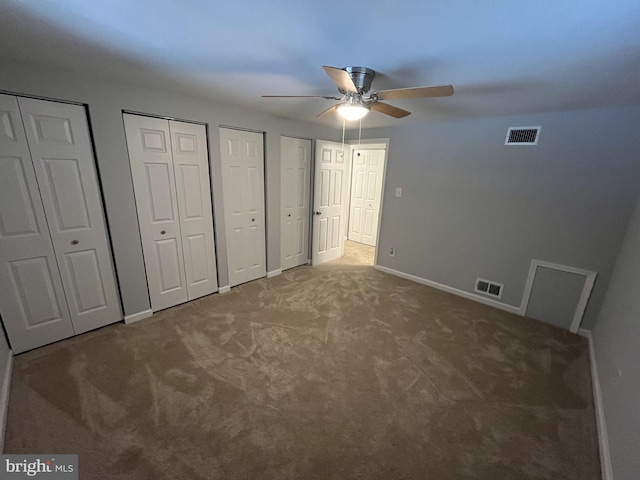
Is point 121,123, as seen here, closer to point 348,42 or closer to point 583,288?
point 348,42

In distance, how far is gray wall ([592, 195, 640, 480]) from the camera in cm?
132

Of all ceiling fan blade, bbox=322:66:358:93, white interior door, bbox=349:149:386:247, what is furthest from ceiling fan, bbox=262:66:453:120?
white interior door, bbox=349:149:386:247

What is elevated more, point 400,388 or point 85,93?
point 85,93

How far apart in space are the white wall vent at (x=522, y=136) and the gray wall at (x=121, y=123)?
8.71ft

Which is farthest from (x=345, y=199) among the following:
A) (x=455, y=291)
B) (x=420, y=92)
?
(x=420, y=92)

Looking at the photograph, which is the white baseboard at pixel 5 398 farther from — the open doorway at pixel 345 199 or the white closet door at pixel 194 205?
the open doorway at pixel 345 199

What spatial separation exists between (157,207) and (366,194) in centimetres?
393

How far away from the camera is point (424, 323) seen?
2.77 meters

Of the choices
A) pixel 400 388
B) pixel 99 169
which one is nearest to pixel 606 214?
pixel 400 388

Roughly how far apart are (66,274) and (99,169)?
0.93 m

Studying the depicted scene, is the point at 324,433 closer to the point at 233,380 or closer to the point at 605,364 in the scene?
the point at 233,380

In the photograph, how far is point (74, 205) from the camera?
84.6 inches

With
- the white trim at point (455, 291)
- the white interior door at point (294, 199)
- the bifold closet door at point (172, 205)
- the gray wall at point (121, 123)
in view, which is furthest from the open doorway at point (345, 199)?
the bifold closet door at point (172, 205)

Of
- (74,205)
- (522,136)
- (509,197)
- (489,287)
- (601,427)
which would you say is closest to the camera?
(601,427)
